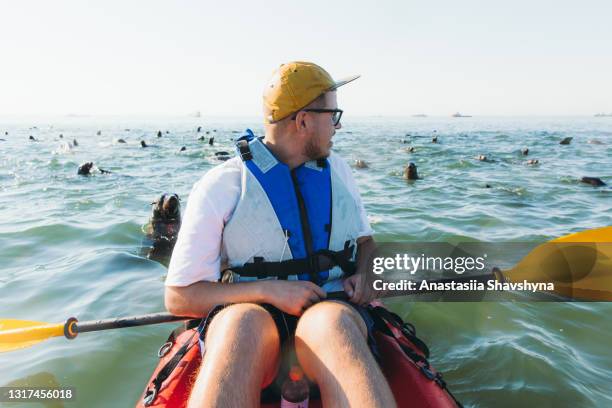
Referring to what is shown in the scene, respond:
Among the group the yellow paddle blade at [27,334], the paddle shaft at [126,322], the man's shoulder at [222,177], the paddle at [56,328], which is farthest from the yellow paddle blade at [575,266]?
the yellow paddle blade at [27,334]

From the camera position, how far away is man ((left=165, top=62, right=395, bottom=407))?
7.89 feet

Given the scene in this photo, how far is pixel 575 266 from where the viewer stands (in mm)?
4762

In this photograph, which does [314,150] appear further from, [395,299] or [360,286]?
[395,299]

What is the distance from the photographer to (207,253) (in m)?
2.74

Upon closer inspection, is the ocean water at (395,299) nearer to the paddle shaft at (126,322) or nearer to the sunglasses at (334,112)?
the paddle shaft at (126,322)

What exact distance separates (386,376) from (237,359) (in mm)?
1054

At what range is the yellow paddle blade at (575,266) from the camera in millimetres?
4547

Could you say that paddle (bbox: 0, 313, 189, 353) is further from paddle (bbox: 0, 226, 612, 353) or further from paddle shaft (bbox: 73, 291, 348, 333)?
paddle (bbox: 0, 226, 612, 353)

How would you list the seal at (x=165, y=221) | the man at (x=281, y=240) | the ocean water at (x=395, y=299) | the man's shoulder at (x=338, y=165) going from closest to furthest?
the man at (x=281, y=240) → the man's shoulder at (x=338, y=165) → the ocean water at (x=395, y=299) → the seal at (x=165, y=221)

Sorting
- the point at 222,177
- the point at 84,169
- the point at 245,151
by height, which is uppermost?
the point at 245,151

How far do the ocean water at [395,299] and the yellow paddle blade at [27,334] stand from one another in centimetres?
Result: 40

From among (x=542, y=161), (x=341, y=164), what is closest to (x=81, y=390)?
(x=341, y=164)

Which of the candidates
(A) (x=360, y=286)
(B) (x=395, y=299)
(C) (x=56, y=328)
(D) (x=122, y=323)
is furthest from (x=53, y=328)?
(B) (x=395, y=299)

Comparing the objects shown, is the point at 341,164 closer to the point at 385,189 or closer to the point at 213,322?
the point at 213,322
